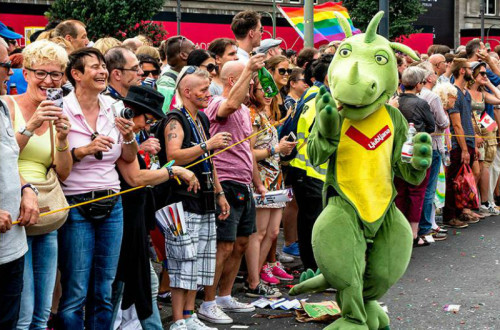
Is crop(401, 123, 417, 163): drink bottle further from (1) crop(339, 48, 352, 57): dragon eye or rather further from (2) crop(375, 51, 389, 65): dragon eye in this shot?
(1) crop(339, 48, 352, 57): dragon eye

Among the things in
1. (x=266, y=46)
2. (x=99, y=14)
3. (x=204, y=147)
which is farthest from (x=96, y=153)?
(x=99, y=14)

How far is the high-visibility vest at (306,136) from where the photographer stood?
745cm

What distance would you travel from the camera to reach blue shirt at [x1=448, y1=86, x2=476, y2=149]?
1069 centimetres

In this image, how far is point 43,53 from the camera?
4.55 metres

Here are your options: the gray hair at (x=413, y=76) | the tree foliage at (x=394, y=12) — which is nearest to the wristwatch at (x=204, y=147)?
the gray hair at (x=413, y=76)

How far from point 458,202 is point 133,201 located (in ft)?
21.3

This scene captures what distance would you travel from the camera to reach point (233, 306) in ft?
21.8

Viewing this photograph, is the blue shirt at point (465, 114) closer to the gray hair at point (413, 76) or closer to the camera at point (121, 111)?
the gray hair at point (413, 76)

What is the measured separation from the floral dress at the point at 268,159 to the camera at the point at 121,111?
2393 millimetres

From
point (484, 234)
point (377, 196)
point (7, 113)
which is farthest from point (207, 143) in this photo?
point (484, 234)

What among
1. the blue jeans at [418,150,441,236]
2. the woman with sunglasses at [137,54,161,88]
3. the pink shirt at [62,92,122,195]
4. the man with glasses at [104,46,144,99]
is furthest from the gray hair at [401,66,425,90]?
the pink shirt at [62,92,122,195]

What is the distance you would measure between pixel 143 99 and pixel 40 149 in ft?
2.99

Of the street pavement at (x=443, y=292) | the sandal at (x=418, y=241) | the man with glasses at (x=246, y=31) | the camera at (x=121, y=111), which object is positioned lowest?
the sandal at (x=418, y=241)

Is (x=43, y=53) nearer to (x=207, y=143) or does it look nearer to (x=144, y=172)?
(x=144, y=172)
